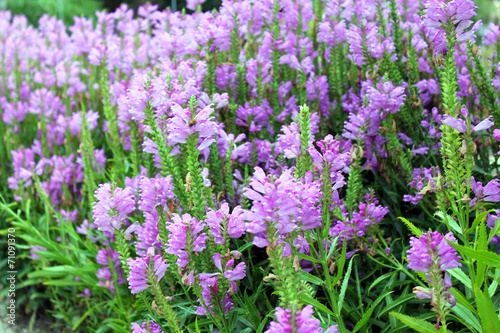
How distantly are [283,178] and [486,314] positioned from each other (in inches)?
27.6

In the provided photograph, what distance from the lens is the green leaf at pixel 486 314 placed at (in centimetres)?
129

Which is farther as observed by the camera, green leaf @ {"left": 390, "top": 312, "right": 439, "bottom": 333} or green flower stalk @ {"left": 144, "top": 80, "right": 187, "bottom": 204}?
A: green flower stalk @ {"left": 144, "top": 80, "right": 187, "bottom": 204}

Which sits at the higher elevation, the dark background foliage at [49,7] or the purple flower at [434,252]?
the dark background foliage at [49,7]

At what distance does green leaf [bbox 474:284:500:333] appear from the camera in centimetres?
129

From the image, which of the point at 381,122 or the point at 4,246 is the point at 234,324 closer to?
the point at 381,122

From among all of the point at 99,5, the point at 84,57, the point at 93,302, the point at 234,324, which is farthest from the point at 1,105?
the point at 99,5

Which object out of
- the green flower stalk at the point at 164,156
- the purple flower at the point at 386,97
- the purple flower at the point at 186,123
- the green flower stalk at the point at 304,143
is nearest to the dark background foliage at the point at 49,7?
the purple flower at the point at 386,97

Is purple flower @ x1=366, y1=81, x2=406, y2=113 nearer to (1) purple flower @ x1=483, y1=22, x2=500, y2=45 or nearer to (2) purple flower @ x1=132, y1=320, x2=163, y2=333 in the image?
(1) purple flower @ x1=483, y1=22, x2=500, y2=45

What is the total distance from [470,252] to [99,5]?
52.4 ft

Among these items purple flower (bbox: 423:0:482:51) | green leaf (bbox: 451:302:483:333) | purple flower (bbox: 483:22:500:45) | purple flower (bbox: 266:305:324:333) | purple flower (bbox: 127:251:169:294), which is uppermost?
purple flower (bbox: 423:0:482:51)

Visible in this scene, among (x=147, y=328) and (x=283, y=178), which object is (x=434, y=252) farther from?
(x=147, y=328)

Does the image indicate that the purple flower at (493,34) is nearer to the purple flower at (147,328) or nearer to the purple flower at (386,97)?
the purple flower at (386,97)

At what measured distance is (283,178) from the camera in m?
1.29

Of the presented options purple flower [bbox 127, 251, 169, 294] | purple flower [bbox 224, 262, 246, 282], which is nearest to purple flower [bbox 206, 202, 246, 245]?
purple flower [bbox 224, 262, 246, 282]
